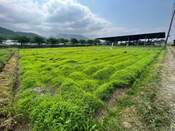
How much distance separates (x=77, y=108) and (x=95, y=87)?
2.70 metres

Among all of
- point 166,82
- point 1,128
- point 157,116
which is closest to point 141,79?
point 166,82

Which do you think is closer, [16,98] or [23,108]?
[23,108]

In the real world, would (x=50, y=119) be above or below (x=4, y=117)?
above

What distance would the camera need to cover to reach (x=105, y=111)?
562cm

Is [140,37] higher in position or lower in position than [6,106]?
higher

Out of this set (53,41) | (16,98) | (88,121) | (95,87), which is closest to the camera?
(88,121)

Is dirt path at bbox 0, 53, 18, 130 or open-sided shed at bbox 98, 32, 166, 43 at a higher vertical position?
open-sided shed at bbox 98, 32, 166, 43

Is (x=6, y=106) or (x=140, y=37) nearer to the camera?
(x=6, y=106)

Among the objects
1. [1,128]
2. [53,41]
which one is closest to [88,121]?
[1,128]

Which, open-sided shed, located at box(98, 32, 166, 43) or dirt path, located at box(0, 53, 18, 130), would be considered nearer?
dirt path, located at box(0, 53, 18, 130)

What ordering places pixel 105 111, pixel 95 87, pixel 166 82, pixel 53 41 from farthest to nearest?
pixel 53 41
pixel 166 82
pixel 95 87
pixel 105 111

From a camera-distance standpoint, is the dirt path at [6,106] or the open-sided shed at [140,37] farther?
the open-sided shed at [140,37]

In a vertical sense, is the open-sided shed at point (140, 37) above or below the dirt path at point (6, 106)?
above

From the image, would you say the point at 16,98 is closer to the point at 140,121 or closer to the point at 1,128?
the point at 1,128
